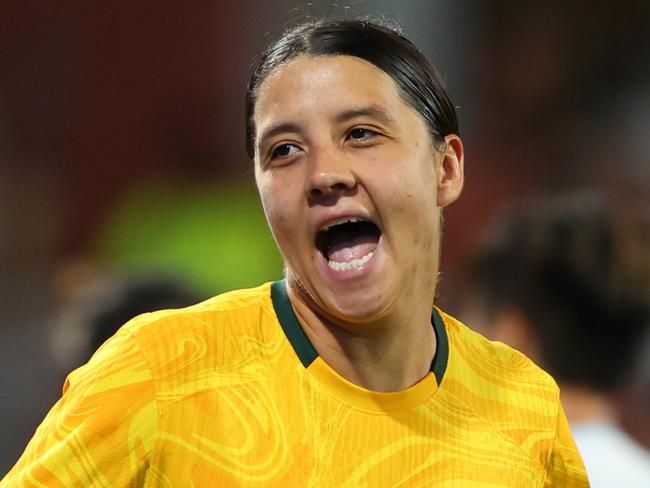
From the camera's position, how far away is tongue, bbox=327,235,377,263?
182 centimetres

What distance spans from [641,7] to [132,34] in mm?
2418

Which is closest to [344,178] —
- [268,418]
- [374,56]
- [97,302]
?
[374,56]

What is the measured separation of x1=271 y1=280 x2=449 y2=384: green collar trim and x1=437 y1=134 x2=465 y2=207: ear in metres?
0.24

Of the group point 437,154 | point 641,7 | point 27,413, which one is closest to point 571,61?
point 641,7

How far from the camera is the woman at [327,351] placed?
5.25ft

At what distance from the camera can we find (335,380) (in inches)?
70.3

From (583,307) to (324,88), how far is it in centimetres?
153

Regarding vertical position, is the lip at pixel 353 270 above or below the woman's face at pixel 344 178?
below

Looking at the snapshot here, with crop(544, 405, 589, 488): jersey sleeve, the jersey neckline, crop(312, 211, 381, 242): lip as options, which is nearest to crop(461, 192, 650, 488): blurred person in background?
crop(544, 405, 589, 488): jersey sleeve

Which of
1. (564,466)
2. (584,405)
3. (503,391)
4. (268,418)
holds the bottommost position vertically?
(584,405)

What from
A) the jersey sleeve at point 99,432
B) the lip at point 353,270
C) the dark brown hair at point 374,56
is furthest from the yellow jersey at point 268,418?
the dark brown hair at point 374,56

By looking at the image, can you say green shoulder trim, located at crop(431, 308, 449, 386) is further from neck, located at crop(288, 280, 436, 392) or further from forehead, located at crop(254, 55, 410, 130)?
forehead, located at crop(254, 55, 410, 130)

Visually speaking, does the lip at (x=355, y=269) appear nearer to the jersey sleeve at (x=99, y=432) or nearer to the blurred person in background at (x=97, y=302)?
the jersey sleeve at (x=99, y=432)

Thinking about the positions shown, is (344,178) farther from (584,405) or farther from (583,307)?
(583,307)
